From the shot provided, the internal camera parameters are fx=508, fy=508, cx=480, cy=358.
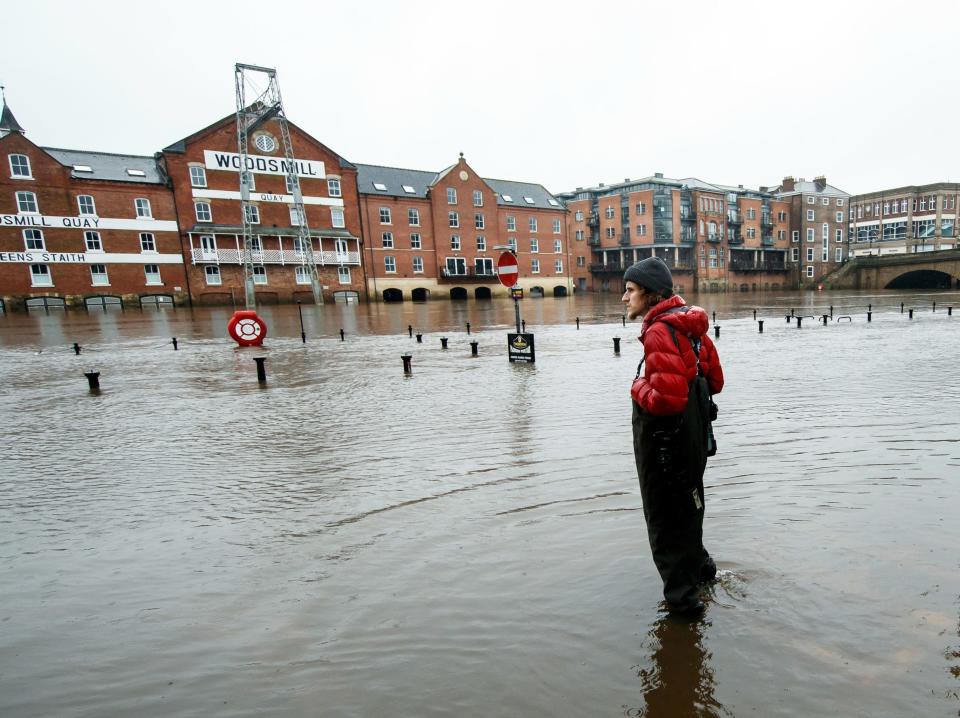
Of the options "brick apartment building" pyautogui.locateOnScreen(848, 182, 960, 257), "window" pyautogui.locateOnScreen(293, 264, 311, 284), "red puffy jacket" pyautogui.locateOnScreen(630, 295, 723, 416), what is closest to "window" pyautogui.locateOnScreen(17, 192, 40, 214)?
"window" pyautogui.locateOnScreen(293, 264, 311, 284)

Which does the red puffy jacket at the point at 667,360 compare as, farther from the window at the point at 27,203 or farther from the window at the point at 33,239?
the window at the point at 27,203

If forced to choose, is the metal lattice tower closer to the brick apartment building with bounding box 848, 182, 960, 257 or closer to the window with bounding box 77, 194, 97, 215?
the window with bounding box 77, 194, 97, 215

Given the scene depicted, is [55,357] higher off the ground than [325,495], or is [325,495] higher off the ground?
[55,357]

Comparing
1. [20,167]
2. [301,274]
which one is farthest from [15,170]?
[301,274]

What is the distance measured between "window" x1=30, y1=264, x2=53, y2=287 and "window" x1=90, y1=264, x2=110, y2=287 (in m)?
2.54

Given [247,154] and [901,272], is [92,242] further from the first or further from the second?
[901,272]

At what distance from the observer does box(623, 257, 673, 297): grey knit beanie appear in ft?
9.18

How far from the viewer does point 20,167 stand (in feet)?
121

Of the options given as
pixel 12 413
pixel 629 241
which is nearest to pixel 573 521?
pixel 12 413

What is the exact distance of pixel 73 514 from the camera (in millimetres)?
4453

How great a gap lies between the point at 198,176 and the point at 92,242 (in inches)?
370

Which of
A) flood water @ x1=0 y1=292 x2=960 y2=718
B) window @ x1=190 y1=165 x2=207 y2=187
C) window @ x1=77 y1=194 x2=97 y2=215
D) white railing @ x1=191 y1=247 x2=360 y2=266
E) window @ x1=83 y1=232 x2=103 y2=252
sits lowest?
flood water @ x1=0 y1=292 x2=960 y2=718

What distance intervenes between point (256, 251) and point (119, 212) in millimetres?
10047

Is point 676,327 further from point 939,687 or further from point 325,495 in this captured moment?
point 325,495
